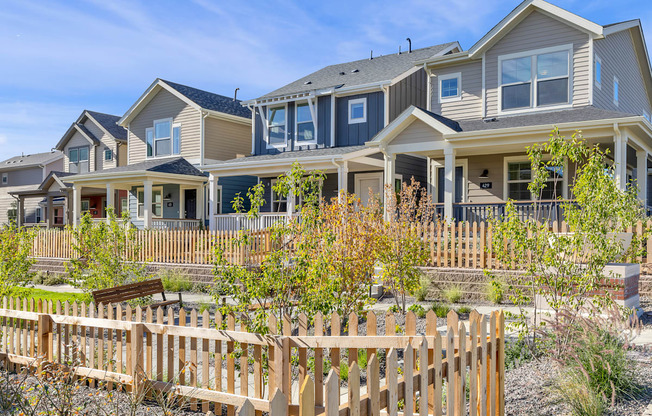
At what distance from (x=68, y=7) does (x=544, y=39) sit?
515 inches

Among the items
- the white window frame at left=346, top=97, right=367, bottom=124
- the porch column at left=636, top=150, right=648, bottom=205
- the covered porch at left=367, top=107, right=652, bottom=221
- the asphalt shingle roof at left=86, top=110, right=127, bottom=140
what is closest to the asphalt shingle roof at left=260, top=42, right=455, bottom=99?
the white window frame at left=346, top=97, right=367, bottom=124

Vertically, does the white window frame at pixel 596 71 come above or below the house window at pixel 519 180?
above

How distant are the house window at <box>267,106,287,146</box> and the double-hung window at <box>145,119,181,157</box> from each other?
522cm

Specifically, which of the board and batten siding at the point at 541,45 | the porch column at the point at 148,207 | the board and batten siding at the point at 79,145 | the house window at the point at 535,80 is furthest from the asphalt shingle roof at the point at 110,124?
the house window at the point at 535,80

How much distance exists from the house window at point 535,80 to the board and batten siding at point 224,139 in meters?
13.5

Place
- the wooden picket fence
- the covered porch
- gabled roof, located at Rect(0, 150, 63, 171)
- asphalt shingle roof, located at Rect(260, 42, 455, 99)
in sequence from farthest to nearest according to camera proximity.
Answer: gabled roof, located at Rect(0, 150, 63, 171)
asphalt shingle roof, located at Rect(260, 42, 455, 99)
the covered porch
the wooden picket fence

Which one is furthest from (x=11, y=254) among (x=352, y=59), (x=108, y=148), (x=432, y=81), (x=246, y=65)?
(x=108, y=148)

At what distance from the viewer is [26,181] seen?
1569 inches

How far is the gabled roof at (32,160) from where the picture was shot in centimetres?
3891

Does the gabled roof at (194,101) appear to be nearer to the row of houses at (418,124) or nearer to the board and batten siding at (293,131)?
the row of houses at (418,124)

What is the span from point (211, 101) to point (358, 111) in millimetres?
8697

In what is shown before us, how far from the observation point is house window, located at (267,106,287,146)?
22406mm

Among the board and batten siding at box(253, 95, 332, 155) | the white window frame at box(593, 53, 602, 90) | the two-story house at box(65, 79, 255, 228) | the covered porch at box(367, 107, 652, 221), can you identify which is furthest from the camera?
the two-story house at box(65, 79, 255, 228)

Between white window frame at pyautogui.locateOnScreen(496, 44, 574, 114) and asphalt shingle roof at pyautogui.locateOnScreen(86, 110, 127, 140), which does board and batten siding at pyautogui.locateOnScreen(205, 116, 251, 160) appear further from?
white window frame at pyautogui.locateOnScreen(496, 44, 574, 114)
